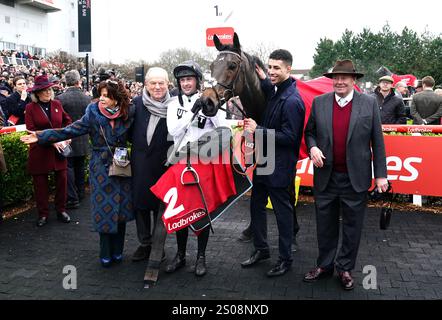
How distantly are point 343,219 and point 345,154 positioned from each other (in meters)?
0.67

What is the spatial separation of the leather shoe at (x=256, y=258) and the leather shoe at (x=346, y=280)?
2.94 feet

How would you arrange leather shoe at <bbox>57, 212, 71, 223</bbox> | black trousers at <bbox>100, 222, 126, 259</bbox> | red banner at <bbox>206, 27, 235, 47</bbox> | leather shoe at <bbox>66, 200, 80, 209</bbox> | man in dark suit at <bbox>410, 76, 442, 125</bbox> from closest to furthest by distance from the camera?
black trousers at <bbox>100, 222, 126, 259</bbox>, leather shoe at <bbox>57, 212, 71, 223</bbox>, leather shoe at <bbox>66, 200, 80, 209</bbox>, man in dark suit at <bbox>410, 76, 442, 125</bbox>, red banner at <bbox>206, 27, 235, 47</bbox>

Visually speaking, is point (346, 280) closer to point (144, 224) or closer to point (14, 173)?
point (144, 224)

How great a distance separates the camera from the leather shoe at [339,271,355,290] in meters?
4.19

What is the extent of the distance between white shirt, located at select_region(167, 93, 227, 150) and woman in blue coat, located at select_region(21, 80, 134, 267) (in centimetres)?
66

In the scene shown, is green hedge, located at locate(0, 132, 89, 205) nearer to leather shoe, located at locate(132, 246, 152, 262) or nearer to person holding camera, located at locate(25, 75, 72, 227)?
person holding camera, located at locate(25, 75, 72, 227)

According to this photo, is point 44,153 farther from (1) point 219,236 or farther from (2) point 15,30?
(2) point 15,30

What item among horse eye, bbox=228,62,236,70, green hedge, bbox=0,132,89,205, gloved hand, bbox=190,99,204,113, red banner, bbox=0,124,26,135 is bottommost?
green hedge, bbox=0,132,89,205

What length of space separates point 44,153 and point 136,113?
2.25 metres

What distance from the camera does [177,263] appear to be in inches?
185

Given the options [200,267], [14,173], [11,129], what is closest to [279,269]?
[200,267]

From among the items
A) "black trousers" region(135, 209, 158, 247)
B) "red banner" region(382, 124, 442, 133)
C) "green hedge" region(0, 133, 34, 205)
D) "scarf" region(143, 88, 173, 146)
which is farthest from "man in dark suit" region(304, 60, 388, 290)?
"green hedge" region(0, 133, 34, 205)

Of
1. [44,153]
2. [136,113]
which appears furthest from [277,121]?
[44,153]

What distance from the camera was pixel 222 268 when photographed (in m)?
4.77
